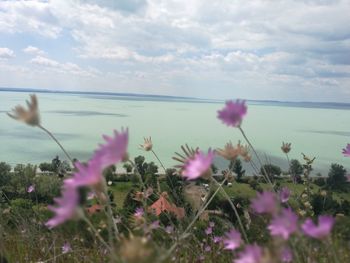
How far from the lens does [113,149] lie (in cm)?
85

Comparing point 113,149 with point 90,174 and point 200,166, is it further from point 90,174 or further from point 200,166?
point 200,166

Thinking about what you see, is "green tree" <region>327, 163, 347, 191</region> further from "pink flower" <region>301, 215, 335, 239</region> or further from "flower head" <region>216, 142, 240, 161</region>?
"pink flower" <region>301, 215, 335, 239</region>

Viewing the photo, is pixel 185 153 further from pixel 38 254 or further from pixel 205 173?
pixel 38 254

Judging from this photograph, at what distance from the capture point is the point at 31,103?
1.23 meters

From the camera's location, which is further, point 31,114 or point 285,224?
point 31,114

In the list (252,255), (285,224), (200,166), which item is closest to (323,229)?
(285,224)

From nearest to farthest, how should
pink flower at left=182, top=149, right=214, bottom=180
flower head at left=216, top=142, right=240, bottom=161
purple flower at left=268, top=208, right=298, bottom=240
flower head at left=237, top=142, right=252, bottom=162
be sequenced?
purple flower at left=268, top=208, right=298, bottom=240 → pink flower at left=182, top=149, right=214, bottom=180 → flower head at left=216, top=142, right=240, bottom=161 → flower head at left=237, top=142, right=252, bottom=162

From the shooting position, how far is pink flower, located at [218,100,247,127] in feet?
4.15

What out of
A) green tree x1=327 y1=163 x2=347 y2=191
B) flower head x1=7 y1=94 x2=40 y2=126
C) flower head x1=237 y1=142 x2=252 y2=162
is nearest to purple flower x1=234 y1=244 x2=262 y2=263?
flower head x1=7 y1=94 x2=40 y2=126

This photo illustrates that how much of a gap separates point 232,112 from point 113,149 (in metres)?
0.52

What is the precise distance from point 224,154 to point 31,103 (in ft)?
2.24

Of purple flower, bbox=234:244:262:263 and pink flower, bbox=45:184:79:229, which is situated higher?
pink flower, bbox=45:184:79:229

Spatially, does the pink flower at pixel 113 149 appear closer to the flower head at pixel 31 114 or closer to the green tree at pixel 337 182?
the flower head at pixel 31 114

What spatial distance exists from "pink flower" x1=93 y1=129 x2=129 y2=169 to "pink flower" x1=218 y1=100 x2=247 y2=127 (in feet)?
1.52
